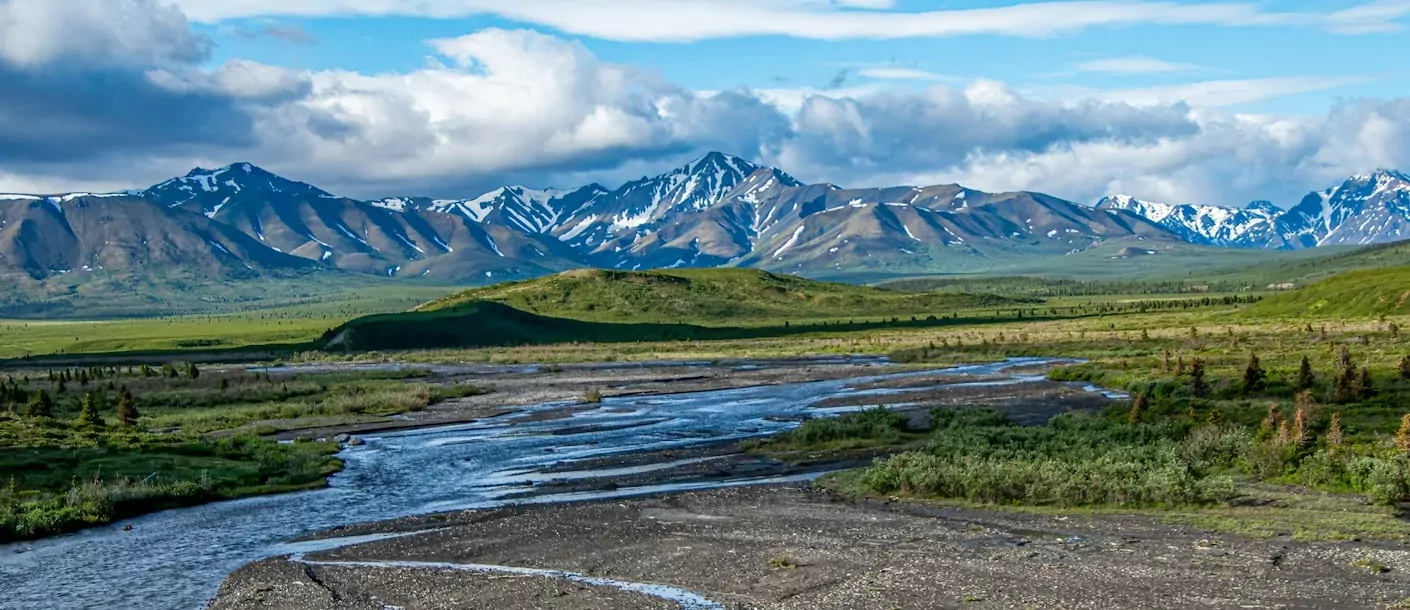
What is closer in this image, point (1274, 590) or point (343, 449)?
point (1274, 590)

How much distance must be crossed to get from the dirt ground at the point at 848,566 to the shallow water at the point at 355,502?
2.54 meters

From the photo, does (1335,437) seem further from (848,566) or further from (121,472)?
(121,472)

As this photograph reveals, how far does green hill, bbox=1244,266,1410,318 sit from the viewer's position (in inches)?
5753

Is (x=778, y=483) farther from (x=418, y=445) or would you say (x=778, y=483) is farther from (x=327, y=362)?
(x=327, y=362)

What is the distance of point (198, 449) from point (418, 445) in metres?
12.3

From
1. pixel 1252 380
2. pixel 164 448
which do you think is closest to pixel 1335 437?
pixel 1252 380

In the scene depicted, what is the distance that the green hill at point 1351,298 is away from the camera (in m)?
146

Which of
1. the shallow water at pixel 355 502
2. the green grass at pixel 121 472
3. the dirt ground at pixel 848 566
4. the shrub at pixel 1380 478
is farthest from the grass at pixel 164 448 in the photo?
the shrub at pixel 1380 478

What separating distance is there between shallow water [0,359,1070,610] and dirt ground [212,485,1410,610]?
8.33ft

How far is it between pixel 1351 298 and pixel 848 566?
483ft

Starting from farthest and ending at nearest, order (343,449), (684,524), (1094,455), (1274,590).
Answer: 1. (343,449)
2. (1094,455)
3. (684,524)
4. (1274,590)

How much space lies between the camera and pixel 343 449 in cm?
6506

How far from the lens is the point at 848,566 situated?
3147 cm

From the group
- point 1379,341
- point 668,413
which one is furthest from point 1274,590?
point 1379,341
